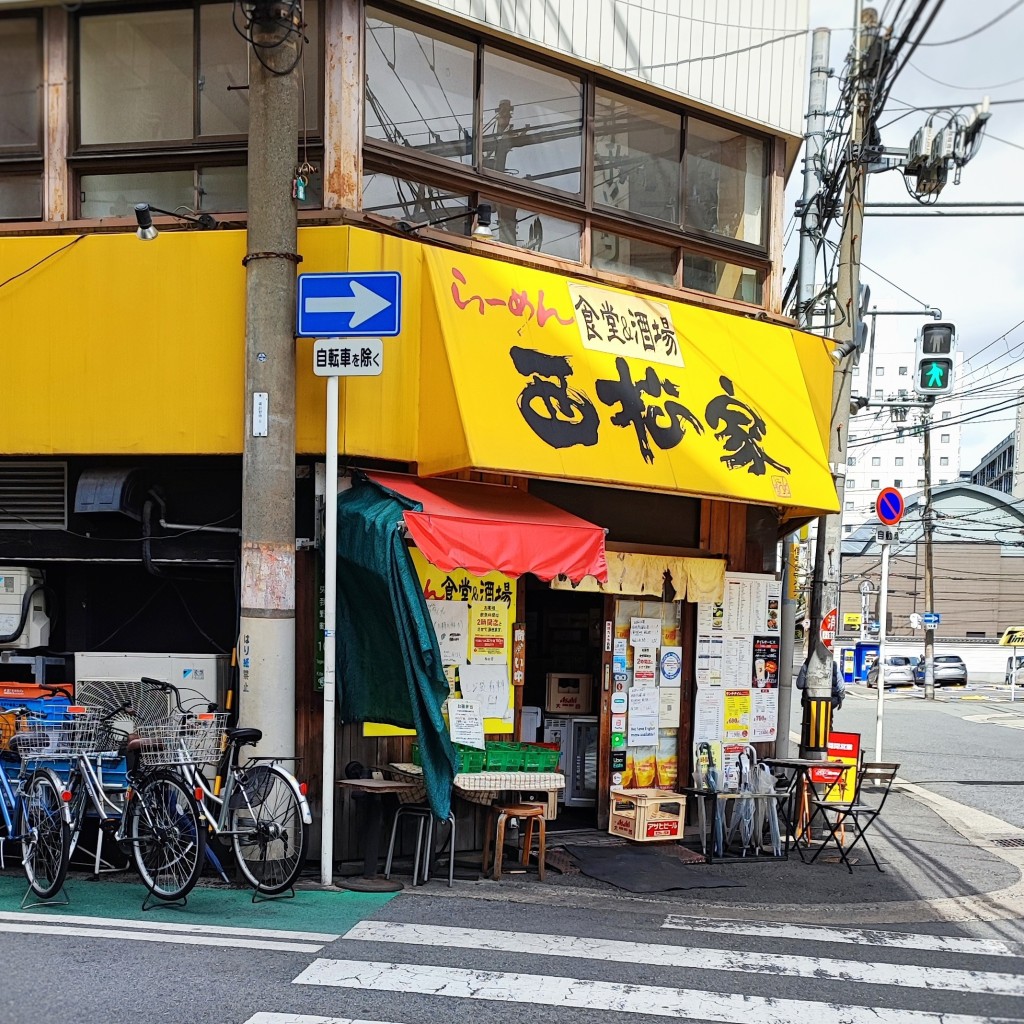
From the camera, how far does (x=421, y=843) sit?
8.02 meters

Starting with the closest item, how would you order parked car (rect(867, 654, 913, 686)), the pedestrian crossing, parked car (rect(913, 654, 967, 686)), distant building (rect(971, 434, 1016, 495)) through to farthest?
the pedestrian crossing
parked car (rect(913, 654, 967, 686))
parked car (rect(867, 654, 913, 686))
distant building (rect(971, 434, 1016, 495))

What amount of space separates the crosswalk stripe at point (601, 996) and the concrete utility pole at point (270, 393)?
2492mm

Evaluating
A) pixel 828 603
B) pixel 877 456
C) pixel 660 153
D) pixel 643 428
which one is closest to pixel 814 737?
pixel 828 603

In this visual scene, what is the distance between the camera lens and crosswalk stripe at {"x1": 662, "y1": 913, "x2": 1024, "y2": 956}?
676 centimetres

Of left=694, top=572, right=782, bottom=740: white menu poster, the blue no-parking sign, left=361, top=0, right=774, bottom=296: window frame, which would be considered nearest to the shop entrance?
left=694, top=572, right=782, bottom=740: white menu poster

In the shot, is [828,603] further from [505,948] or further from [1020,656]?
[1020,656]

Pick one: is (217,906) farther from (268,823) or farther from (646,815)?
(646,815)

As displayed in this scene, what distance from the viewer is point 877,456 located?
10194 cm

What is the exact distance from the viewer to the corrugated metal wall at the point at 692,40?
9672mm

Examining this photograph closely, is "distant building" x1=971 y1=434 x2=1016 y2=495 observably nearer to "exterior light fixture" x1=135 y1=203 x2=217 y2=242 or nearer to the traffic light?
the traffic light

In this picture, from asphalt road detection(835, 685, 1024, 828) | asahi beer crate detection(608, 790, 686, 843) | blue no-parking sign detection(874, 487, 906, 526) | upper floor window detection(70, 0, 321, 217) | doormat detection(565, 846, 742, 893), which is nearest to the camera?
doormat detection(565, 846, 742, 893)

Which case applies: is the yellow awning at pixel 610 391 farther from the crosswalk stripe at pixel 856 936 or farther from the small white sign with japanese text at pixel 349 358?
the crosswalk stripe at pixel 856 936

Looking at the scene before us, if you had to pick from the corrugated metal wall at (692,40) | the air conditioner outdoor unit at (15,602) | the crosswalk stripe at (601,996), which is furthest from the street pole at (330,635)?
the corrugated metal wall at (692,40)

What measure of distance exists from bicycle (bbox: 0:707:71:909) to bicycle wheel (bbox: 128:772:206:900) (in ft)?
1.47
